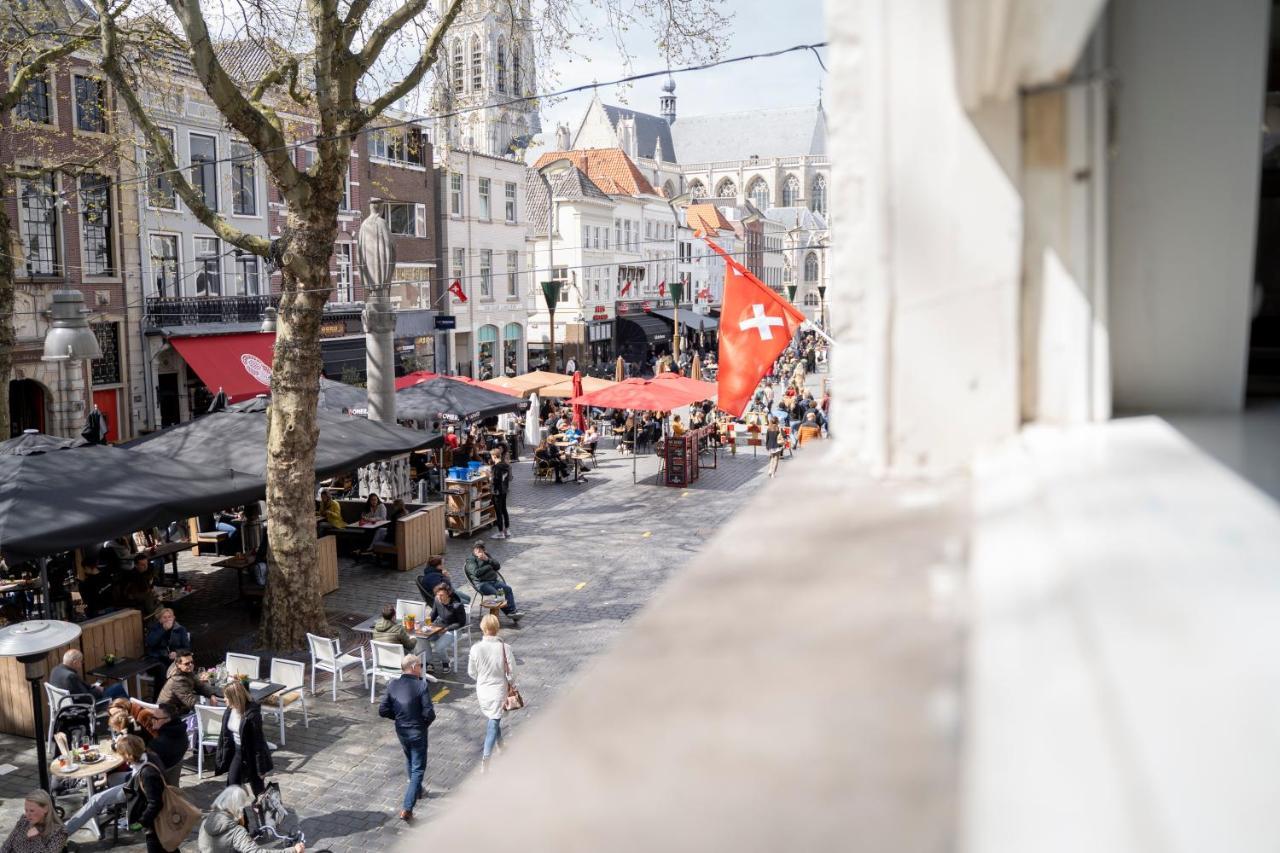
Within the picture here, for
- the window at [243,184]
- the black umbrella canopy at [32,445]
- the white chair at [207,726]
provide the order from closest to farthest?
the white chair at [207,726] → the black umbrella canopy at [32,445] → the window at [243,184]

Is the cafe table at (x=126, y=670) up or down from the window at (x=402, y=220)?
down

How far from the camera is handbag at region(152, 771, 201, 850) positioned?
6910mm

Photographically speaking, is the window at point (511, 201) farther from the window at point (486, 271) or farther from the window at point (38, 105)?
the window at point (38, 105)

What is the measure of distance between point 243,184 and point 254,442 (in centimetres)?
1707

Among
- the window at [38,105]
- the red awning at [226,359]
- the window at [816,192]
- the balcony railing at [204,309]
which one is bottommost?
the red awning at [226,359]

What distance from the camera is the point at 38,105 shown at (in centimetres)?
2195

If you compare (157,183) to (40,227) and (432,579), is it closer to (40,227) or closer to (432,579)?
(40,227)

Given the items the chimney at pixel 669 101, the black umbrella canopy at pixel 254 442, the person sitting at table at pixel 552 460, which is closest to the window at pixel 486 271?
the person sitting at table at pixel 552 460

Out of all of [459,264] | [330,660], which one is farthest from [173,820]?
[459,264]

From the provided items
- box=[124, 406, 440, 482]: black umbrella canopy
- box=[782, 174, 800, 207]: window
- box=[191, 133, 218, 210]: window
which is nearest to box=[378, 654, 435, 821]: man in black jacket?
box=[124, 406, 440, 482]: black umbrella canopy

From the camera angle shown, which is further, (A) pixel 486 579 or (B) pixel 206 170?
(B) pixel 206 170

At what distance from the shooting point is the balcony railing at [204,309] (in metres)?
25.1

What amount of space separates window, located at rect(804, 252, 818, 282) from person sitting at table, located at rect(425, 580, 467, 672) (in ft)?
288

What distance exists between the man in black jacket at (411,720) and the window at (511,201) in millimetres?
35354
